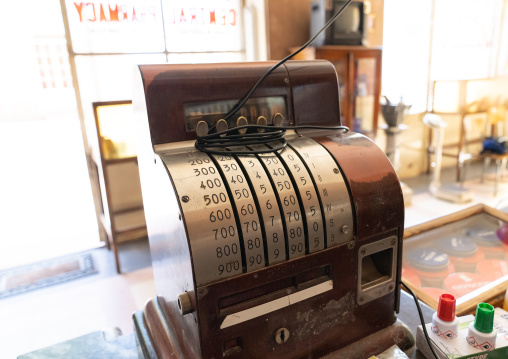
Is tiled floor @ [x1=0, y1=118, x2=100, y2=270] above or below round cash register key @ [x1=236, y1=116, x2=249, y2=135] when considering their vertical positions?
below

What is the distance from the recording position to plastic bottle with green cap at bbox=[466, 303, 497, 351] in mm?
783

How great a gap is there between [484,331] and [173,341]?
648 mm

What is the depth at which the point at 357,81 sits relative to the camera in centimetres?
377

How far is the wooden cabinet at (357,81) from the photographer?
3.52m

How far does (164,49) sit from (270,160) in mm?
3159

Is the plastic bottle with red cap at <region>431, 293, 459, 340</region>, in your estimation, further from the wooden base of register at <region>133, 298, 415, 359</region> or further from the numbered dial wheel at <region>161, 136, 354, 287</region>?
the numbered dial wheel at <region>161, 136, 354, 287</region>

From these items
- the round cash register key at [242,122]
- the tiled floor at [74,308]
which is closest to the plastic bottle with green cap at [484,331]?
the round cash register key at [242,122]

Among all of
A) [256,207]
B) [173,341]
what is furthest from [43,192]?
[256,207]

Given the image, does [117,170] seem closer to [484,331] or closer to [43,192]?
[43,192]

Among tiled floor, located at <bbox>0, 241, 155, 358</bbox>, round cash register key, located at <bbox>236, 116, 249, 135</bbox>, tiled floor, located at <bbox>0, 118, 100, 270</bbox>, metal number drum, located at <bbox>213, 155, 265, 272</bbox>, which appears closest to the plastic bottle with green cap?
A: metal number drum, located at <bbox>213, 155, 265, 272</bbox>

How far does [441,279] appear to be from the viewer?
1.45 m

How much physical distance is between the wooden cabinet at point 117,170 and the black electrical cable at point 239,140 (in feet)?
7.43

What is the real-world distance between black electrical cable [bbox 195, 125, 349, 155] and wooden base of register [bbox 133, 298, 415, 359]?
0.41 m

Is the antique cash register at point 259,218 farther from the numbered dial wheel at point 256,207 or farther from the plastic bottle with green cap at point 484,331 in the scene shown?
the plastic bottle with green cap at point 484,331
